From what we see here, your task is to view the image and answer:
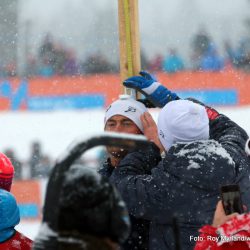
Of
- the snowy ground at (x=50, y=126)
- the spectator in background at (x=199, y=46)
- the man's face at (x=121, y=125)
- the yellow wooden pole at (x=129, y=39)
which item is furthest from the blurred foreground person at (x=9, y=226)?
the spectator in background at (x=199, y=46)

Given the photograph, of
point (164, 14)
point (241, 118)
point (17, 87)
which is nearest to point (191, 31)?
point (164, 14)

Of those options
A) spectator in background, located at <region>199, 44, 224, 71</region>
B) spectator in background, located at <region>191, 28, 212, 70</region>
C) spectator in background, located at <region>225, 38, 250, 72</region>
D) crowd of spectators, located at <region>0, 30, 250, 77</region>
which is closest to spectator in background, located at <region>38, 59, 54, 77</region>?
crowd of spectators, located at <region>0, 30, 250, 77</region>

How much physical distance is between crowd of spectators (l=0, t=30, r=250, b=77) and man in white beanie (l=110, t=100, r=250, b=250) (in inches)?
316

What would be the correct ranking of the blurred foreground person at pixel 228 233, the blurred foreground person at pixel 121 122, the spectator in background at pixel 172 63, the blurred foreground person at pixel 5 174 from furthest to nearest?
the spectator in background at pixel 172 63 < the blurred foreground person at pixel 121 122 < the blurred foreground person at pixel 5 174 < the blurred foreground person at pixel 228 233

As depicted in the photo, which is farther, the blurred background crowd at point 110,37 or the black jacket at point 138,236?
the blurred background crowd at point 110,37

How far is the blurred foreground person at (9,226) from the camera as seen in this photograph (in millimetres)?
→ 2049

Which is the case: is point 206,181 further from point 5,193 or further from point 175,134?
point 5,193

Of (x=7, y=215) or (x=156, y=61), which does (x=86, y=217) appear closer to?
(x=7, y=215)

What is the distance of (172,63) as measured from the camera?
1038 centimetres

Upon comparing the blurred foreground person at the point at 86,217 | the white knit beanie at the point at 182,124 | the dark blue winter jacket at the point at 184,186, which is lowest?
the blurred foreground person at the point at 86,217

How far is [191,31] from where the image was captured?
A: 36.7 feet

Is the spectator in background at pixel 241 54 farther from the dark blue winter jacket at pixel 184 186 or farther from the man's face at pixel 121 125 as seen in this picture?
the dark blue winter jacket at pixel 184 186

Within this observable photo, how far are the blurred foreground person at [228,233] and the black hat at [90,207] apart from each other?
19.4 inches

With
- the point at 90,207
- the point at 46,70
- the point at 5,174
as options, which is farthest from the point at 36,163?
the point at 90,207
